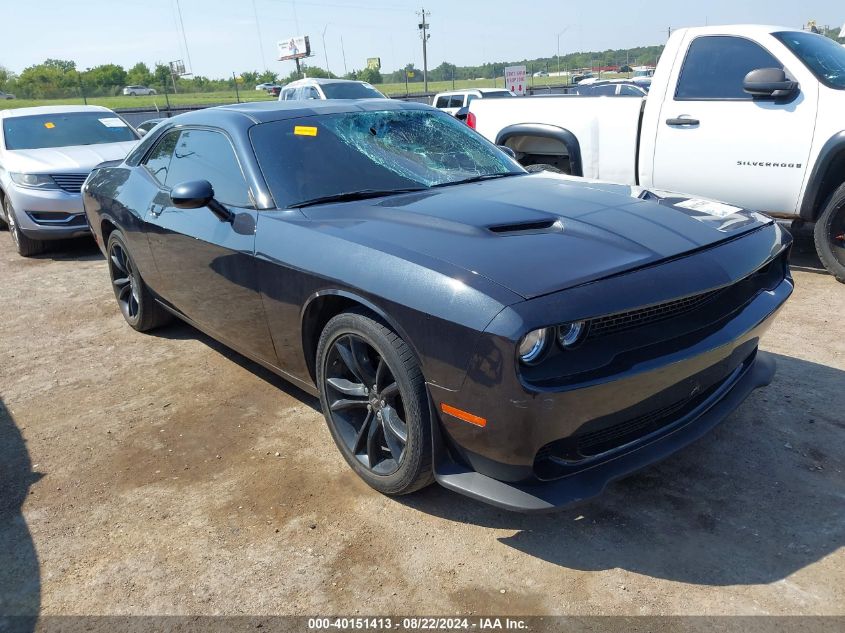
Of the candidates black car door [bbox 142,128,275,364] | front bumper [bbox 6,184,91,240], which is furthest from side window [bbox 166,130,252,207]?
front bumper [bbox 6,184,91,240]

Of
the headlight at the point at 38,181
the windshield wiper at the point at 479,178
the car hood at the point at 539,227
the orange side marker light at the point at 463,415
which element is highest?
the windshield wiper at the point at 479,178

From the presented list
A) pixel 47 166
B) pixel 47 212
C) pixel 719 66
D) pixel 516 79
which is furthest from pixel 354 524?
Result: pixel 516 79

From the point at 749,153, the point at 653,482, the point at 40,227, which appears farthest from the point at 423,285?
the point at 40,227

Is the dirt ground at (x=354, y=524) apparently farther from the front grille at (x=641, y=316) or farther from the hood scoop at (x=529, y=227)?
the hood scoop at (x=529, y=227)

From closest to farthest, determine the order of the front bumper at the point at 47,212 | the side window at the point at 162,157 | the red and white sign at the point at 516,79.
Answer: the side window at the point at 162,157
the front bumper at the point at 47,212
the red and white sign at the point at 516,79

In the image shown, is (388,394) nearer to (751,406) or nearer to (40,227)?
(751,406)

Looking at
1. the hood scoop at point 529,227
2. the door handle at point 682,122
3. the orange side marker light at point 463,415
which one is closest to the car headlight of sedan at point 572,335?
the orange side marker light at point 463,415

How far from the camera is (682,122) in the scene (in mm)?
5645

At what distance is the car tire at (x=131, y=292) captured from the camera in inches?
185

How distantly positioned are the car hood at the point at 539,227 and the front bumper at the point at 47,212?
583 centimetres

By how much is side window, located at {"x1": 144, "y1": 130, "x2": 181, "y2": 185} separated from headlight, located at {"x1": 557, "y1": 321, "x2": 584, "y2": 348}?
2.96 metres

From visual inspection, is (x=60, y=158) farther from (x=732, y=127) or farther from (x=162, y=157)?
(x=732, y=127)

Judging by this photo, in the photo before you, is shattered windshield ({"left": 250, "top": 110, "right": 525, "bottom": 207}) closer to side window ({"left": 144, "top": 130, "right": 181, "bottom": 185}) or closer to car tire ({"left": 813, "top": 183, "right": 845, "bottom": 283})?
side window ({"left": 144, "top": 130, "right": 181, "bottom": 185})

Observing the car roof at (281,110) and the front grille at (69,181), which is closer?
the car roof at (281,110)
